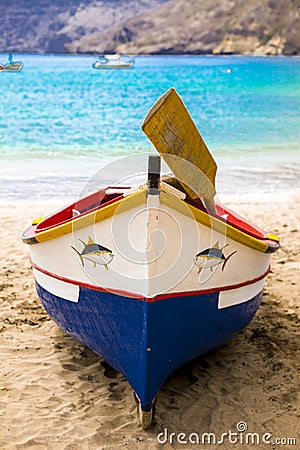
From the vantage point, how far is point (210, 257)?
111 inches

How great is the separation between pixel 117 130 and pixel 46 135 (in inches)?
87.3

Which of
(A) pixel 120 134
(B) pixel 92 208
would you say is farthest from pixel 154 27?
(B) pixel 92 208

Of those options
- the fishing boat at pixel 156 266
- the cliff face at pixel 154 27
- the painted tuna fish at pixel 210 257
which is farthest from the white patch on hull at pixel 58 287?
the cliff face at pixel 154 27

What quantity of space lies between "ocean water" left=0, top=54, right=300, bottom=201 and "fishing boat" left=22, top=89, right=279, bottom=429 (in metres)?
0.29

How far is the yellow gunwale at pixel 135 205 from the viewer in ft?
8.57

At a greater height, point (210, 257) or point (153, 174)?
point (153, 174)

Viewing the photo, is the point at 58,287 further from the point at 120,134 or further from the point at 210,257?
the point at 120,134

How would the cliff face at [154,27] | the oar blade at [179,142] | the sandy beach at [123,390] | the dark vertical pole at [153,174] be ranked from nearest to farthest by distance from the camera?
the dark vertical pole at [153,174] < the oar blade at [179,142] < the sandy beach at [123,390] < the cliff face at [154,27]

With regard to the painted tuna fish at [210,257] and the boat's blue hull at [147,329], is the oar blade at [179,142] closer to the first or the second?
the painted tuna fish at [210,257]

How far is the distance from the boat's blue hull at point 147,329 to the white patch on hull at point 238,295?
3cm

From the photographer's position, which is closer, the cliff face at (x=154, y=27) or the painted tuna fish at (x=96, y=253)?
the painted tuna fish at (x=96, y=253)

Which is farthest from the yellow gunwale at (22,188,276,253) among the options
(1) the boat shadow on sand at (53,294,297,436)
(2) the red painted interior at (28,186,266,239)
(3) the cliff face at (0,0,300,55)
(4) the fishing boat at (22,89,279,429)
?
(3) the cliff face at (0,0,300,55)

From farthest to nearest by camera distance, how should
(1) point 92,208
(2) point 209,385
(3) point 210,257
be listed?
1. (1) point 92,208
2. (2) point 209,385
3. (3) point 210,257

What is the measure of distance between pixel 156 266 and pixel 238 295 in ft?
2.24
